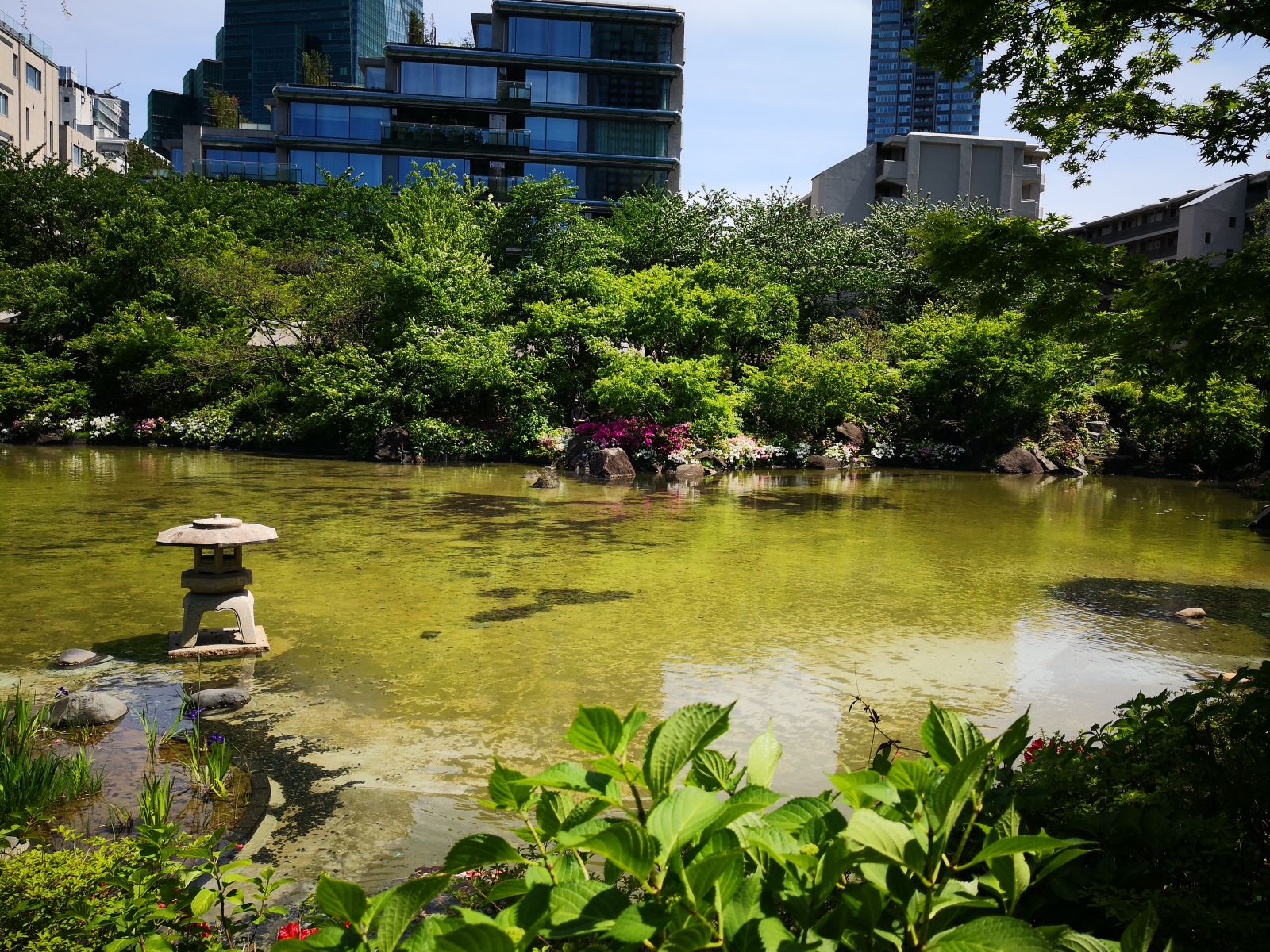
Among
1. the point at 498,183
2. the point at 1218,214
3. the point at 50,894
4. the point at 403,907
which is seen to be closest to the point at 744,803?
the point at 403,907

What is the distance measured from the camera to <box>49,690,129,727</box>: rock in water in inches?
211

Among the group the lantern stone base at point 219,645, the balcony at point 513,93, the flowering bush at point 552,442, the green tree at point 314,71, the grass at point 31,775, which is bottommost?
the lantern stone base at point 219,645

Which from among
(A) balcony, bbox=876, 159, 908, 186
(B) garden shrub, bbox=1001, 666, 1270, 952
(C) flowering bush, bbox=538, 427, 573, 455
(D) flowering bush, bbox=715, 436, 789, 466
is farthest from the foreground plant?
(A) balcony, bbox=876, 159, 908, 186

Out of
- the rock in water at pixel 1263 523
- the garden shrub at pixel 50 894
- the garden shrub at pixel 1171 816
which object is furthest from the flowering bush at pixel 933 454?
the garden shrub at pixel 50 894

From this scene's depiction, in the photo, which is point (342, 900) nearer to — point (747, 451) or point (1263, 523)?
point (1263, 523)

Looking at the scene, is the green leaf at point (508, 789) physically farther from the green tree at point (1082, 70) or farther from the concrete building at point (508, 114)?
the concrete building at point (508, 114)

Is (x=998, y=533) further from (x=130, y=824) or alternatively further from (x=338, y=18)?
(x=338, y=18)

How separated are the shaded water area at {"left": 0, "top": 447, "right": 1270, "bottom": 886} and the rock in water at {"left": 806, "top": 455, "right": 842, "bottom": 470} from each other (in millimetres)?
8668

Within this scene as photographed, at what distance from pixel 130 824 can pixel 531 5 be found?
47066 millimetres

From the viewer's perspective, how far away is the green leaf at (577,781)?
3.74 ft

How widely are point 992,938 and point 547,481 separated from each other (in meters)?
18.0

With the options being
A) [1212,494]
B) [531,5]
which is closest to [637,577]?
[1212,494]

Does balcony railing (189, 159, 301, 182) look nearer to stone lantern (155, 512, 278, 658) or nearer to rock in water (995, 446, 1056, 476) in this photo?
rock in water (995, 446, 1056, 476)

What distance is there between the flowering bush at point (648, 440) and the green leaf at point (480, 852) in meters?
21.6
